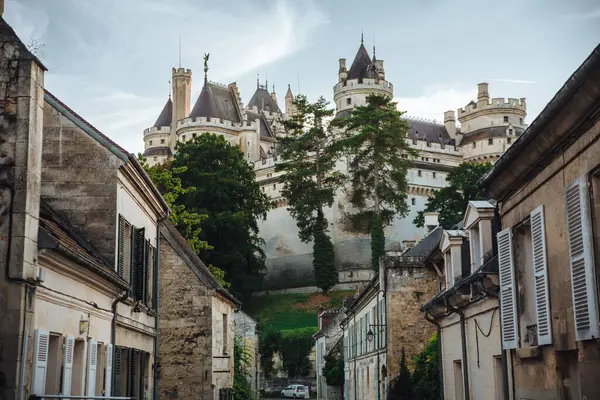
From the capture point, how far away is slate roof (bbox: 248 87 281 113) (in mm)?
129500

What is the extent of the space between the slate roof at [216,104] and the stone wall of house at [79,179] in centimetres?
8469

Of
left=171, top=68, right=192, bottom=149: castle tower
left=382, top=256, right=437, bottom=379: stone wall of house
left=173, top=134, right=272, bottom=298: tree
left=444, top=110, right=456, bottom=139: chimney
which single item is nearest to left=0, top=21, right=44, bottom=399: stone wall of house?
left=382, top=256, right=437, bottom=379: stone wall of house

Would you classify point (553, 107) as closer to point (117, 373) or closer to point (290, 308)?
point (117, 373)

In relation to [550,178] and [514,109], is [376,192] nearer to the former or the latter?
[514,109]

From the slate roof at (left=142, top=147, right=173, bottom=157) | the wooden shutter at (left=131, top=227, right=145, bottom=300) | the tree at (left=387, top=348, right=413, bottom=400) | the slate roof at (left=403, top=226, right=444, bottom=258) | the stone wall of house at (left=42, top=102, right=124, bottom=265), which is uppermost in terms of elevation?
the slate roof at (left=142, top=147, right=173, bottom=157)

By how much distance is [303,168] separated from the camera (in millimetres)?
76000

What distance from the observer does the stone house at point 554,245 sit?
729 centimetres

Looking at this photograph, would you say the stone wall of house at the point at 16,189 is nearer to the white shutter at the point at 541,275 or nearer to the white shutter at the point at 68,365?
the white shutter at the point at 68,365

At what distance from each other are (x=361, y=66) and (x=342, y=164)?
57.5 ft

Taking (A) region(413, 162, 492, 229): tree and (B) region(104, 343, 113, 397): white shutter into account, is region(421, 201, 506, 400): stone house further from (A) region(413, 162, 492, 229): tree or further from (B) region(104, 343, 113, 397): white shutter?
(A) region(413, 162, 492, 229): tree

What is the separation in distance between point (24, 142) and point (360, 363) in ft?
85.1

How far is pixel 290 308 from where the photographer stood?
247 ft

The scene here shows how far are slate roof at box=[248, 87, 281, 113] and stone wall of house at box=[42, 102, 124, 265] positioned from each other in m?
115

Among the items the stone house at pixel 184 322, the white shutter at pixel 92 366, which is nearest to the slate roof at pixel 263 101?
the stone house at pixel 184 322
